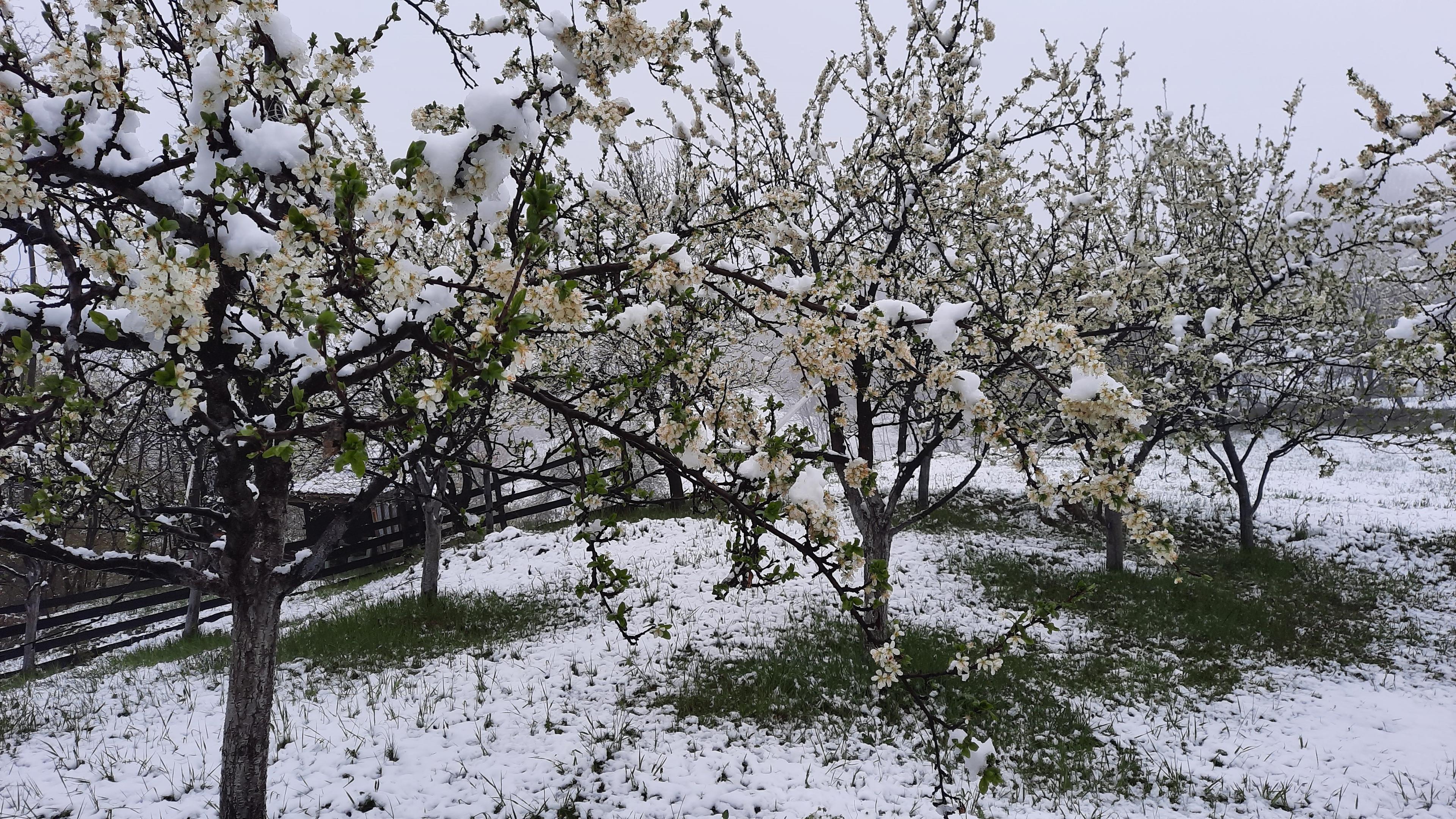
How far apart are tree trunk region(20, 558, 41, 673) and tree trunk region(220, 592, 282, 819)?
7910mm

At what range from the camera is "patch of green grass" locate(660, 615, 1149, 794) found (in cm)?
460

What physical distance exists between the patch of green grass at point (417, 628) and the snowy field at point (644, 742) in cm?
29

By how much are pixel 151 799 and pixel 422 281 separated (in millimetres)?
4479

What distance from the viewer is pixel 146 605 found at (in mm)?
9656

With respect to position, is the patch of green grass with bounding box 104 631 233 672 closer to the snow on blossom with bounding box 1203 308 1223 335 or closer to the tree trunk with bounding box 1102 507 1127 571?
the tree trunk with bounding box 1102 507 1127 571

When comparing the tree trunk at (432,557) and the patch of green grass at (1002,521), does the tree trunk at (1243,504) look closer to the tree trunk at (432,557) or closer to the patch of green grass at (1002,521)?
the patch of green grass at (1002,521)

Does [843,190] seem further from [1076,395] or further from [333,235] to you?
[333,235]

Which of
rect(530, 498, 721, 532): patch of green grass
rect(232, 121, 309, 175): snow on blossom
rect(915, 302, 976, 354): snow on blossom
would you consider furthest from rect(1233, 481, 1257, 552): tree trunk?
rect(232, 121, 309, 175): snow on blossom

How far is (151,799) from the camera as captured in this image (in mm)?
3906

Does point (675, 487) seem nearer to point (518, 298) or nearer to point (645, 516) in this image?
point (518, 298)

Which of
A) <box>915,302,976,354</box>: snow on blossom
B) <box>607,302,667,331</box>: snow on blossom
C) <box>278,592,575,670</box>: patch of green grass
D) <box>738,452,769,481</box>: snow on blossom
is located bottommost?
<box>278,592,575,670</box>: patch of green grass

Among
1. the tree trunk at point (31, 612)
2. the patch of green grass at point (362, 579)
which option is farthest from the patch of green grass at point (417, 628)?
the tree trunk at point (31, 612)

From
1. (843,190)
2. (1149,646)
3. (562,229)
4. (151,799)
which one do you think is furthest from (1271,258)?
(151,799)

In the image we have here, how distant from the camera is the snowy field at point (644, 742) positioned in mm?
4023
